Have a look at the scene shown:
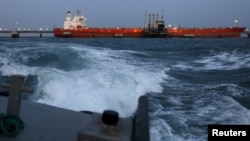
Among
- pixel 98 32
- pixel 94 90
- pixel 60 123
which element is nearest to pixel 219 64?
pixel 94 90

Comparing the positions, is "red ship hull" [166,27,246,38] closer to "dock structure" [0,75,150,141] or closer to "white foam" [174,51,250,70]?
"white foam" [174,51,250,70]

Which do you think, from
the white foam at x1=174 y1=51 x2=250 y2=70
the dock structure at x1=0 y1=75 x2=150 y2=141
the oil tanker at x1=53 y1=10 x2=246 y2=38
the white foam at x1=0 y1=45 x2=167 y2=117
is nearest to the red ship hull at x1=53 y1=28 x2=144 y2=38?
the oil tanker at x1=53 y1=10 x2=246 y2=38

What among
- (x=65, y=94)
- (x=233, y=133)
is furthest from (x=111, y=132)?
(x=65, y=94)

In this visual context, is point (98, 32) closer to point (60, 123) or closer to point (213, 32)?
point (213, 32)

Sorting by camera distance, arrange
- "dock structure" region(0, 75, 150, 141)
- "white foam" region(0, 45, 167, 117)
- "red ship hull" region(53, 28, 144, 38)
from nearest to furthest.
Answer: "dock structure" region(0, 75, 150, 141), "white foam" region(0, 45, 167, 117), "red ship hull" region(53, 28, 144, 38)

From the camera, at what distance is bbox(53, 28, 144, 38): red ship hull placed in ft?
209

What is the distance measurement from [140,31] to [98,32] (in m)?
8.70

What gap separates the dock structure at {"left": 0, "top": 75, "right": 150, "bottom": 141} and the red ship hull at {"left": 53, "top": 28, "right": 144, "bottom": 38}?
60.5 metres

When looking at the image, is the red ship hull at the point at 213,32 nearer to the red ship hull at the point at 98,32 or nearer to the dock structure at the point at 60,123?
the red ship hull at the point at 98,32

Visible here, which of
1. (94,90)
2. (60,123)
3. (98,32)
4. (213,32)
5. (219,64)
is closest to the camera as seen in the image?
(60,123)

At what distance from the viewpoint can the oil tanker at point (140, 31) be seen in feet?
210

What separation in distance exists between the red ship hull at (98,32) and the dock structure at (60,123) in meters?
60.5

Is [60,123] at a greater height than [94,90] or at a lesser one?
greater

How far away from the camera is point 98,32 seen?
212ft
